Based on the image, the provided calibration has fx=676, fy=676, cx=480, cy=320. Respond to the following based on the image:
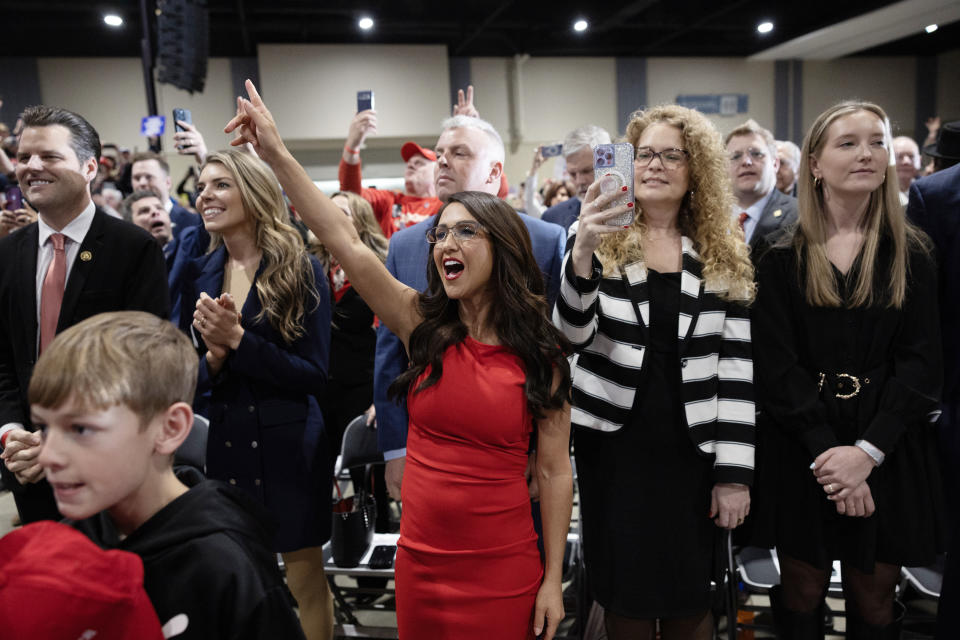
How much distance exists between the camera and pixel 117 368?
40.5 inches

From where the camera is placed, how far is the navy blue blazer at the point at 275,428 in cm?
212

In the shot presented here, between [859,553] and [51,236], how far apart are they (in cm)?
247

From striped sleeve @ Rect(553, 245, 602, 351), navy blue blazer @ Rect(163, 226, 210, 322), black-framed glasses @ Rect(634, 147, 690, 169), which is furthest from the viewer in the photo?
navy blue blazer @ Rect(163, 226, 210, 322)

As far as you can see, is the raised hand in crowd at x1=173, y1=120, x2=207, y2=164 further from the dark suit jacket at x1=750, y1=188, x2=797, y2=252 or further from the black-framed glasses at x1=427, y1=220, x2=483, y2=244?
the dark suit jacket at x1=750, y1=188, x2=797, y2=252

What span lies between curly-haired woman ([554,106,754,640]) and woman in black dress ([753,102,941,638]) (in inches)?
6.2

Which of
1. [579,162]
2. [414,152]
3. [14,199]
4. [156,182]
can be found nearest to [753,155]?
[579,162]

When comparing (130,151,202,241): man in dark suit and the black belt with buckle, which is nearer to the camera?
the black belt with buckle

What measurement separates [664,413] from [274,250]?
1305 millimetres

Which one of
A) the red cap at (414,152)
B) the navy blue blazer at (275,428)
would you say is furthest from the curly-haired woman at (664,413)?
the red cap at (414,152)

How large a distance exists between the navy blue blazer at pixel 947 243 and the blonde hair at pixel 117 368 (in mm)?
2057

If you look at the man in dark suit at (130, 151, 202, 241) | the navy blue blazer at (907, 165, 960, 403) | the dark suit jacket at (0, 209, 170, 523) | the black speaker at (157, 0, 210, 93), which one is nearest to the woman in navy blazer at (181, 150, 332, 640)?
the dark suit jacket at (0, 209, 170, 523)

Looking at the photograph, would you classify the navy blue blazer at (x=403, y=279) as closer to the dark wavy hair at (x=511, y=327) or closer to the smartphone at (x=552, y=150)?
the dark wavy hair at (x=511, y=327)

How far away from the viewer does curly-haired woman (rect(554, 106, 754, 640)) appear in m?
1.84

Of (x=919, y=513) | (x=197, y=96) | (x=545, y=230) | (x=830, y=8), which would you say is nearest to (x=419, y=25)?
(x=197, y=96)
